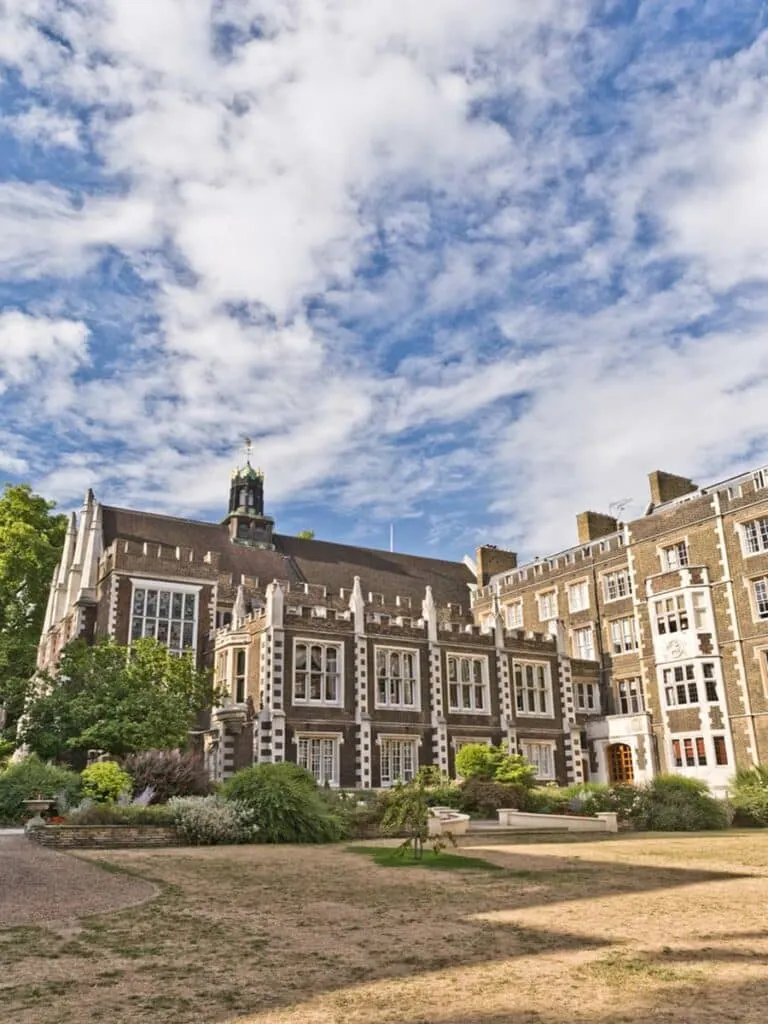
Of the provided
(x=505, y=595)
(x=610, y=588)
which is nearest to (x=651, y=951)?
(x=610, y=588)

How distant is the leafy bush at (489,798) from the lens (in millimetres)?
28078

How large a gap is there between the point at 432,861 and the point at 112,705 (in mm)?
15284

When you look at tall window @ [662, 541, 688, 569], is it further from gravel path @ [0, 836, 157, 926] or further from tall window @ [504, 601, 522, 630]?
gravel path @ [0, 836, 157, 926]

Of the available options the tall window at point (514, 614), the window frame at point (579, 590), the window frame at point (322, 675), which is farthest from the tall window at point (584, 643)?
the window frame at point (322, 675)

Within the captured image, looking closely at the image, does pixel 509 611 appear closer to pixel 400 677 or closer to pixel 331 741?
pixel 400 677

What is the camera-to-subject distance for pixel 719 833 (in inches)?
954

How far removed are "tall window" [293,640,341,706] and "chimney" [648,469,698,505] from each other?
2040cm

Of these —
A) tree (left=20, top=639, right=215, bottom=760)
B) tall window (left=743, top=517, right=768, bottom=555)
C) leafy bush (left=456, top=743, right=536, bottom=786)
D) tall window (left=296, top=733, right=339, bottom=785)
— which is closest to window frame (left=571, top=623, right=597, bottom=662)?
tall window (left=743, top=517, right=768, bottom=555)

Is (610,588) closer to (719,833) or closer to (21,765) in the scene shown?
(719,833)

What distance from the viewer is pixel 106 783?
73.2 ft

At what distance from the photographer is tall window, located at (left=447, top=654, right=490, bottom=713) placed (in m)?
36.3

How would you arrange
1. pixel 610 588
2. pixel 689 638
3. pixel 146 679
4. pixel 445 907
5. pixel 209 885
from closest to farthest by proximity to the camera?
pixel 445 907, pixel 209 885, pixel 146 679, pixel 689 638, pixel 610 588

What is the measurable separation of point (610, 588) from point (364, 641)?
15.3m

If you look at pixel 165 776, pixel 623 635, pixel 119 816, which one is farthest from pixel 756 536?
pixel 119 816
